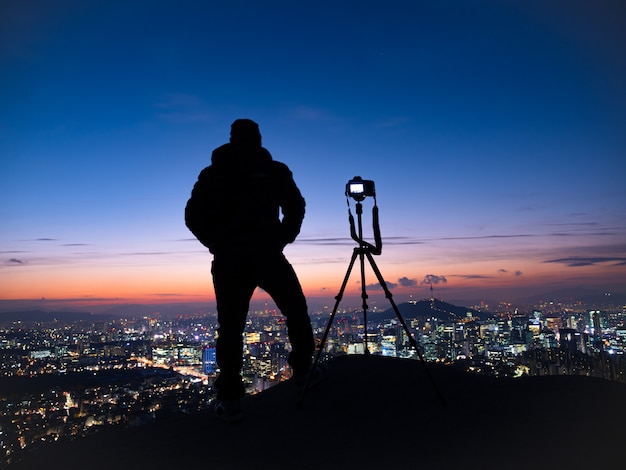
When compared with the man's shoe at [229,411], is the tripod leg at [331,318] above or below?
above

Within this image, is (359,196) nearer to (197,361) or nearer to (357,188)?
(357,188)

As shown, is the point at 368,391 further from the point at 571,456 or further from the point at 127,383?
the point at 127,383

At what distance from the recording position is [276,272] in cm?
294

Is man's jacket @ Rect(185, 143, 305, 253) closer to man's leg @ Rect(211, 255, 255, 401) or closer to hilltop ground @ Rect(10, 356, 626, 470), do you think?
man's leg @ Rect(211, 255, 255, 401)

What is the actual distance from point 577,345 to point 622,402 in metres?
16.7

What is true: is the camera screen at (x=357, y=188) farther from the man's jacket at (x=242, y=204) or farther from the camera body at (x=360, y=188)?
the man's jacket at (x=242, y=204)

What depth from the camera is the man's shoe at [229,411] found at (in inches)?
111

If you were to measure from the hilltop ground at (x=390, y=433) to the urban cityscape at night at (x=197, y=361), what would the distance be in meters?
0.54

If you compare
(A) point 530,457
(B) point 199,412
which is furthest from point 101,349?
(A) point 530,457

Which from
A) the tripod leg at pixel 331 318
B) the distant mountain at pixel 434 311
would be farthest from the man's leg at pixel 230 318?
the distant mountain at pixel 434 311

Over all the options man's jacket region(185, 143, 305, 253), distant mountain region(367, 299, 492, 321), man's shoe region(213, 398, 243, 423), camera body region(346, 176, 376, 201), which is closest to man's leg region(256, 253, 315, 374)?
man's jacket region(185, 143, 305, 253)

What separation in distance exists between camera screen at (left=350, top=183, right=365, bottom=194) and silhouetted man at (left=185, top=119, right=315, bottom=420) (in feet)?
1.90

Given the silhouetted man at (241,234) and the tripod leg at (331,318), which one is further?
the tripod leg at (331,318)

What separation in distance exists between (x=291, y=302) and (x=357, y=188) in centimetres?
127
